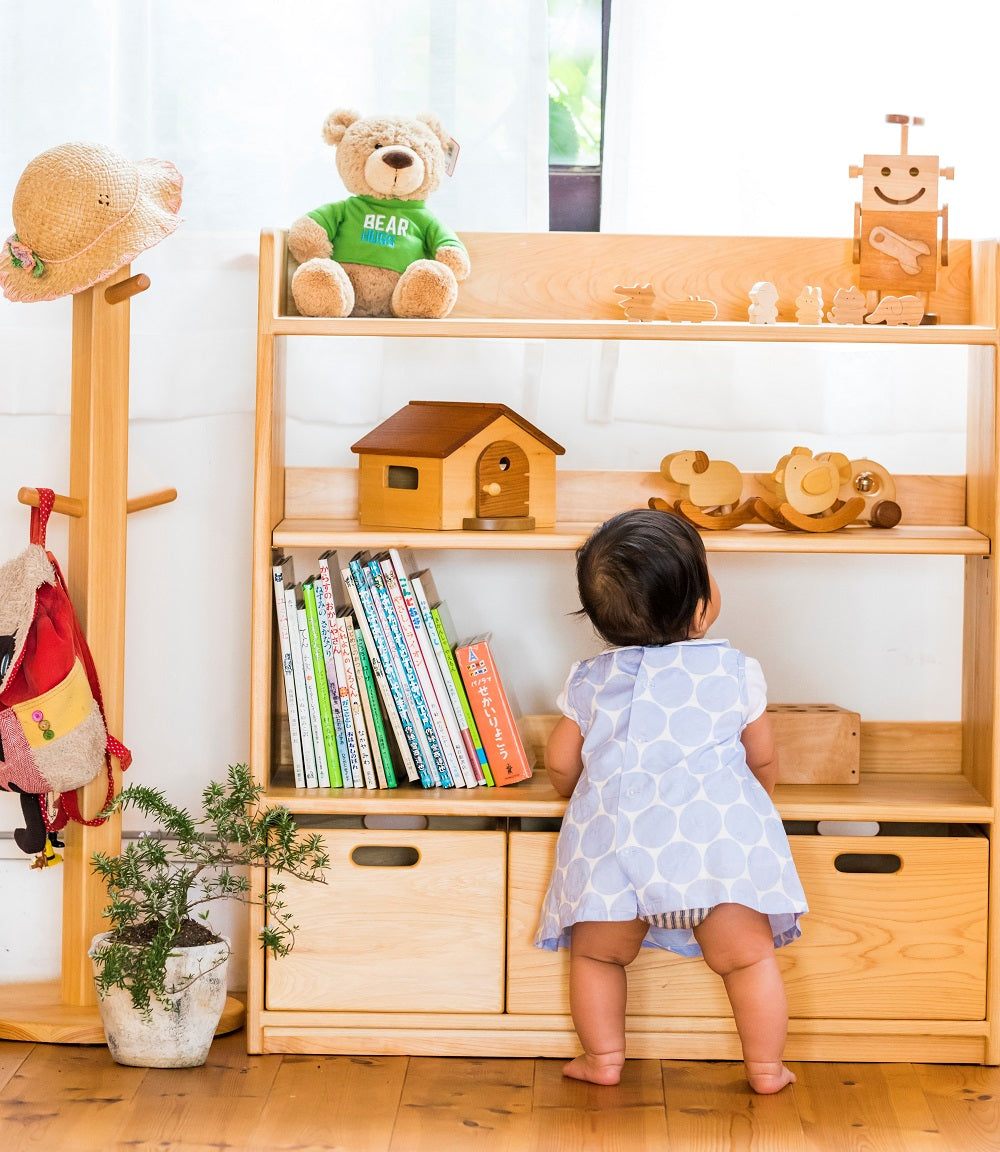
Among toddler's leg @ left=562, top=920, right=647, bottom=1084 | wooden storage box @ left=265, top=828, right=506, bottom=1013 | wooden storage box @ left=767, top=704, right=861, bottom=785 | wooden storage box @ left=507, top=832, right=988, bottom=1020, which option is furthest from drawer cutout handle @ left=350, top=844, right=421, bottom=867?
wooden storage box @ left=767, top=704, right=861, bottom=785

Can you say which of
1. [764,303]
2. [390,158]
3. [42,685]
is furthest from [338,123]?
[42,685]

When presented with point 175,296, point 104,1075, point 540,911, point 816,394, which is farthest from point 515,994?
point 175,296

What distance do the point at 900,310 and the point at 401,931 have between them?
1.03 meters

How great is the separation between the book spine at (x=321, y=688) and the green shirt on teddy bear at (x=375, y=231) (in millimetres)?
452

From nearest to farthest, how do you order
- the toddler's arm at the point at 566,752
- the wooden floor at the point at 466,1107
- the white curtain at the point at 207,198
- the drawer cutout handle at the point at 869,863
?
the wooden floor at the point at 466,1107
the toddler's arm at the point at 566,752
the drawer cutout handle at the point at 869,863
the white curtain at the point at 207,198

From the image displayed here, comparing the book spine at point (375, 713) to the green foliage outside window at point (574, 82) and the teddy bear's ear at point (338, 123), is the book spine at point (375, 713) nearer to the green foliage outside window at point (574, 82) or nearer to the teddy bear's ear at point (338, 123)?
the teddy bear's ear at point (338, 123)

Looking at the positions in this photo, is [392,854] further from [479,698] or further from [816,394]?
[816,394]

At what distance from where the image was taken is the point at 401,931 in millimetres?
1666

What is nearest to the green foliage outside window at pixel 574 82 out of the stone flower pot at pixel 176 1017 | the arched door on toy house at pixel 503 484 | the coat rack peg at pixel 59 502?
the arched door on toy house at pixel 503 484

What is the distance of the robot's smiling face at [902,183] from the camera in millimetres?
1724

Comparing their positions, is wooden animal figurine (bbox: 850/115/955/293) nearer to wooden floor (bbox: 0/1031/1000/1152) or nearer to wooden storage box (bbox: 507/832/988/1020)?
wooden storage box (bbox: 507/832/988/1020)

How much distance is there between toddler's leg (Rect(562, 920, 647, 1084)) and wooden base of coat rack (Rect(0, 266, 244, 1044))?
499 mm

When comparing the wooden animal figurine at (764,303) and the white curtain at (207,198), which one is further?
the white curtain at (207,198)

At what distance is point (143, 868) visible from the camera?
6.33 ft
